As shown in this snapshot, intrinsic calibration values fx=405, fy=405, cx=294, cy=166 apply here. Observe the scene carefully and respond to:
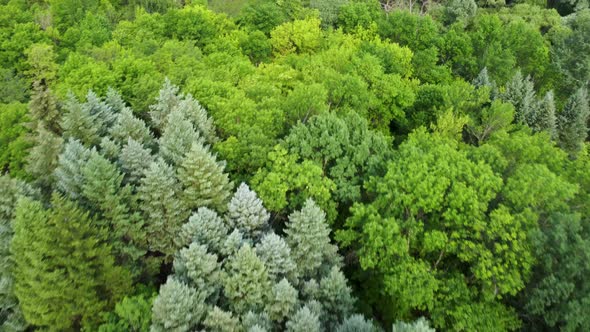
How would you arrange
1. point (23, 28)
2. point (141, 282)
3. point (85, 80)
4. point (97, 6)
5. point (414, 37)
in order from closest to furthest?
point (141, 282) → point (85, 80) → point (23, 28) → point (414, 37) → point (97, 6)

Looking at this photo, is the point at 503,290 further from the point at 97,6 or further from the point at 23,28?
the point at 97,6

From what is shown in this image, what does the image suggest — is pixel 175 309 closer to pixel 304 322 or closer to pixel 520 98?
pixel 304 322

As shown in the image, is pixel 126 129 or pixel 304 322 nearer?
pixel 304 322

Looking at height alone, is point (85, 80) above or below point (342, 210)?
above

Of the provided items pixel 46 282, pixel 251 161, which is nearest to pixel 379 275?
pixel 251 161

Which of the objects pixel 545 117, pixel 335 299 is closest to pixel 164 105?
pixel 335 299

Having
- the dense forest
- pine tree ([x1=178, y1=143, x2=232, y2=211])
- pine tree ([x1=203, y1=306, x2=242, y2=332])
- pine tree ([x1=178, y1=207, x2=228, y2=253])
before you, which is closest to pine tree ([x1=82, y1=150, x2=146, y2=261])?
the dense forest

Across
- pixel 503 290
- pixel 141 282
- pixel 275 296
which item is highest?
pixel 503 290
